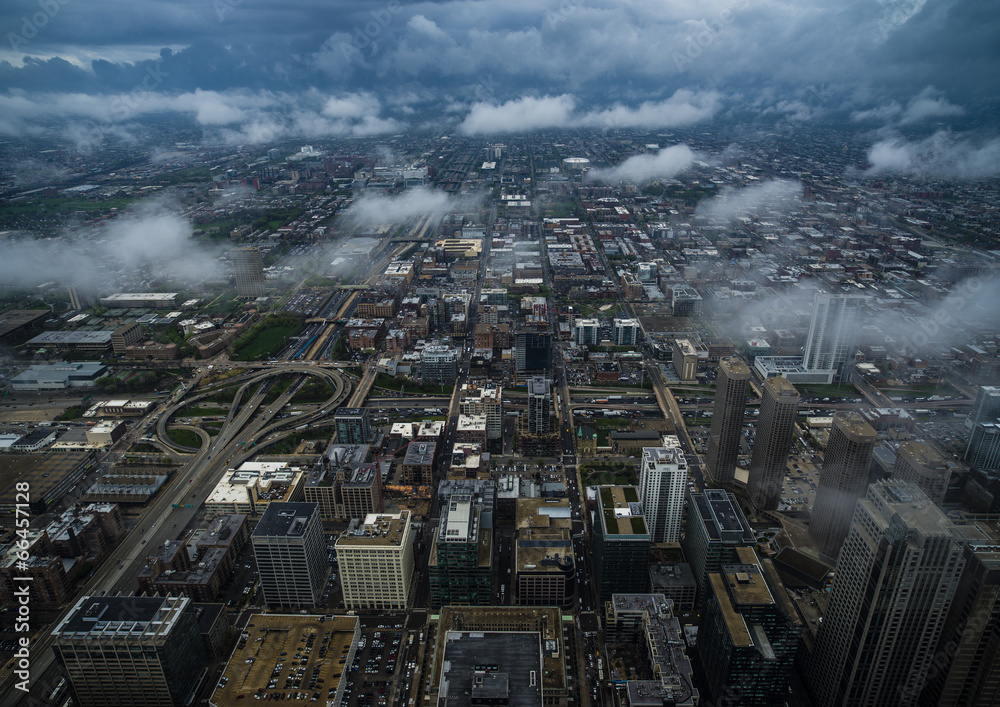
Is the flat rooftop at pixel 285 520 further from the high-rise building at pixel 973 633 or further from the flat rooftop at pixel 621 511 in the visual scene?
the high-rise building at pixel 973 633

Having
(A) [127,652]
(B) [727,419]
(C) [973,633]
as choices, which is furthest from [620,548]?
(A) [127,652]

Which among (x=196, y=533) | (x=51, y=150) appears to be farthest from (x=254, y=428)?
(x=51, y=150)

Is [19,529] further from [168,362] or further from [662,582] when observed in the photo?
[662,582]

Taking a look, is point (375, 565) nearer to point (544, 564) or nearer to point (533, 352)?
point (544, 564)

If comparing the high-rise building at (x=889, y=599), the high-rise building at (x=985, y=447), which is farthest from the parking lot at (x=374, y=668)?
the high-rise building at (x=985, y=447)

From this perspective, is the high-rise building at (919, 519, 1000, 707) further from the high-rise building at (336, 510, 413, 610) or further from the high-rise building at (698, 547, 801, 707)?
the high-rise building at (336, 510, 413, 610)
